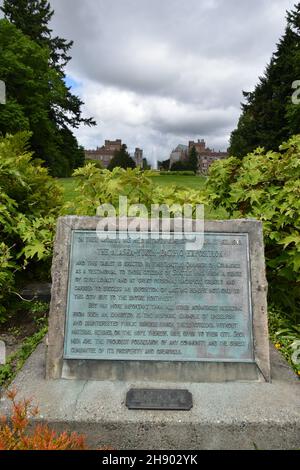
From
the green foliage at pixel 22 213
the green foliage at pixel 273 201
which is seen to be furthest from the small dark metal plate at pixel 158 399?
the green foliage at pixel 22 213

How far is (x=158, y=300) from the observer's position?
3.01 meters

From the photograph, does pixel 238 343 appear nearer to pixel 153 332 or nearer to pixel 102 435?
pixel 153 332

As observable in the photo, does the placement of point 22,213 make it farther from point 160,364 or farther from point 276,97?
point 276,97

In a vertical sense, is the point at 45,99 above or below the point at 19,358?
above

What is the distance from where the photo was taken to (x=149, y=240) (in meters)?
3.15

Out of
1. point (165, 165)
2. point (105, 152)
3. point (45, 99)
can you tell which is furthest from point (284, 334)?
point (105, 152)

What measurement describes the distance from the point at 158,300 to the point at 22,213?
2.54m

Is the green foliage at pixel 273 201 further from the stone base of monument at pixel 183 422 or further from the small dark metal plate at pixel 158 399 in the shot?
the small dark metal plate at pixel 158 399

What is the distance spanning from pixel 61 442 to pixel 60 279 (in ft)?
4.69

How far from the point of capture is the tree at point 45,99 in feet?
88.1

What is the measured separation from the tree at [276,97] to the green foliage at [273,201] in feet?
95.5

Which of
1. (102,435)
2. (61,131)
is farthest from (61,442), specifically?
(61,131)

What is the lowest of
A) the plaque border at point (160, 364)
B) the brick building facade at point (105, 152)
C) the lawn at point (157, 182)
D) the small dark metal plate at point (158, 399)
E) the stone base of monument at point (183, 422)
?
the stone base of monument at point (183, 422)

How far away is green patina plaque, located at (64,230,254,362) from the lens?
289 centimetres
